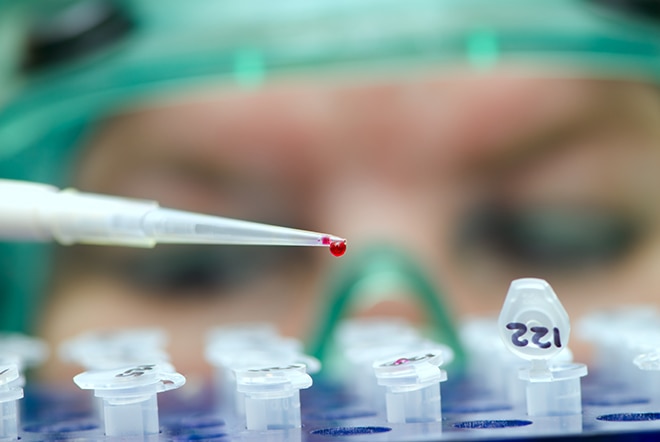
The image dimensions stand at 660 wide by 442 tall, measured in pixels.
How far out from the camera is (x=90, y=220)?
680mm

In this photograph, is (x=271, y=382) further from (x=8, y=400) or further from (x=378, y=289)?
(x=378, y=289)

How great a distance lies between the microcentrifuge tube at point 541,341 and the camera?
1.86 feet

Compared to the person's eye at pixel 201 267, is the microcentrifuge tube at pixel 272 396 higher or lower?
lower

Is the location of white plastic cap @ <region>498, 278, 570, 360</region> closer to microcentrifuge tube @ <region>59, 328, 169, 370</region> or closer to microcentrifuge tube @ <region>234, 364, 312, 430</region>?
microcentrifuge tube @ <region>234, 364, 312, 430</region>

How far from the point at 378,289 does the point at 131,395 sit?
637mm

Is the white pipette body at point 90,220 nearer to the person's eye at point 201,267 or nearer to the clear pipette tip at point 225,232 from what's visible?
the clear pipette tip at point 225,232

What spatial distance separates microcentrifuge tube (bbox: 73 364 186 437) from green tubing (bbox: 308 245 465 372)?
481mm

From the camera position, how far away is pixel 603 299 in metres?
1.19

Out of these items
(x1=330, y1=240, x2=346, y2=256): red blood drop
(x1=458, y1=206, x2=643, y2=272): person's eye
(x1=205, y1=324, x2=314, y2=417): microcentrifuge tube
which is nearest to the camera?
(x1=330, y1=240, x2=346, y2=256): red blood drop

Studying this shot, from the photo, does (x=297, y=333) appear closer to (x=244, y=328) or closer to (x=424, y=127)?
(x=244, y=328)

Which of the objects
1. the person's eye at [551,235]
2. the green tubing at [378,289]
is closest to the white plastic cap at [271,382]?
the green tubing at [378,289]

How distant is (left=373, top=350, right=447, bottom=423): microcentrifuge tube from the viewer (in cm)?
58

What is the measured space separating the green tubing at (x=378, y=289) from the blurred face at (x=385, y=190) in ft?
0.09

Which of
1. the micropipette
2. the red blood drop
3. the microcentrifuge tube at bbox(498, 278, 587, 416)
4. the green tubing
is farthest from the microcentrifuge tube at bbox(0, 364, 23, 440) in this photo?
the green tubing
